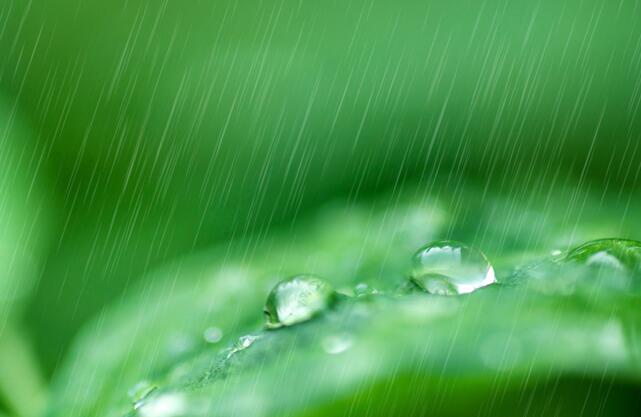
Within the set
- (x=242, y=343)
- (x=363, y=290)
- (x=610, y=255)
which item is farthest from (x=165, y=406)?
(x=610, y=255)

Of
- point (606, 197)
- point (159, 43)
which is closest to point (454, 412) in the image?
point (606, 197)

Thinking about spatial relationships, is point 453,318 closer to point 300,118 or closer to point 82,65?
point 300,118

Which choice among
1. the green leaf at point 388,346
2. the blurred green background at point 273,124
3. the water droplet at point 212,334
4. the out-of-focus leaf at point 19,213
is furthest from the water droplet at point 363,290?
the out-of-focus leaf at point 19,213

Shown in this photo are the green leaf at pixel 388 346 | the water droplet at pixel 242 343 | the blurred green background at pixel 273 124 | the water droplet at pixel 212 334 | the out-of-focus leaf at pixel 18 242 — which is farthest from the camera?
the blurred green background at pixel 273 124

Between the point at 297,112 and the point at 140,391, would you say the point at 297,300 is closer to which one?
the point at 140,391

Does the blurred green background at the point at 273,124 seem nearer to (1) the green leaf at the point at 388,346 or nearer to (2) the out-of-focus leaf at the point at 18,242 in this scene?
(2) the out-of-focus leaf at the point at 18,242
